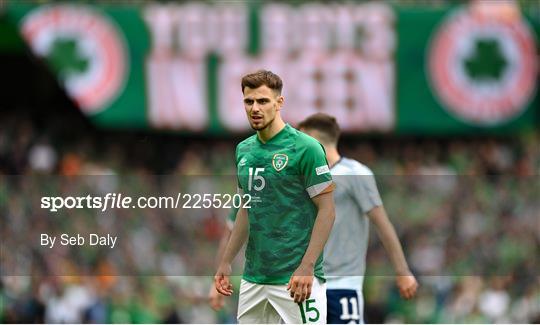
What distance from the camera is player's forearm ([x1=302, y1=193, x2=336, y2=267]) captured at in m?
7.62

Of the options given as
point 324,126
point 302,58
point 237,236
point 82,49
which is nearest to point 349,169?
point 324,126

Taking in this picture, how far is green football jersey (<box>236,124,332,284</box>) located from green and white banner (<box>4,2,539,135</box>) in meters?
14.3

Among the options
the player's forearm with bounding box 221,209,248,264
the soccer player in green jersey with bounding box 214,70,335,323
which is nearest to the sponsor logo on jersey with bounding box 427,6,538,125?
the player's forearm with bounding box 221,209,248,264

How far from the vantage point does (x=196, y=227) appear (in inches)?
744

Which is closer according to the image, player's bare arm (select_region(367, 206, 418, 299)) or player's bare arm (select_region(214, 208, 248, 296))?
player's bare arm (select_region(214, 208, 248, 296))

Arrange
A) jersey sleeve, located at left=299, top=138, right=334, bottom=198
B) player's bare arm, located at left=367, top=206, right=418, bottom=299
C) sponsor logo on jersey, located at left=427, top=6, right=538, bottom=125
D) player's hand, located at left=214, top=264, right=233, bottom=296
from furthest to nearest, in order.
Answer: sponsor logo on jersey, located at left=427, top=6, right=538, bottom=125, player's bare arm, located at left=367, top=206, right=418, bottom=299, player's hand, located at left=214, top=264, right=233, bottom=296, jersey sleeve, located at left=299, top=138, right=334, bottom=198

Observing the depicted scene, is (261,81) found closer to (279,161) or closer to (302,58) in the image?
(279,161)

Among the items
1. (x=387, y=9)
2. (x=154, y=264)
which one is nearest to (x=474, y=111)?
(x=387, y=9)

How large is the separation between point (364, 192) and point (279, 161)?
5.70ft

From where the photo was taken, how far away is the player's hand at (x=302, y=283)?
7.56 m

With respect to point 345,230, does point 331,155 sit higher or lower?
higher

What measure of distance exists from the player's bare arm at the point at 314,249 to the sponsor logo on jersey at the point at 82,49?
14698 millimetres

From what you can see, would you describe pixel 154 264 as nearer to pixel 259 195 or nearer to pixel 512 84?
pixel 512 84

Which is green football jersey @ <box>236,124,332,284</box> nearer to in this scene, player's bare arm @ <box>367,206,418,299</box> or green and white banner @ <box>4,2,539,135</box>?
player's bare arm @ <box>367,206,418,299</box>
